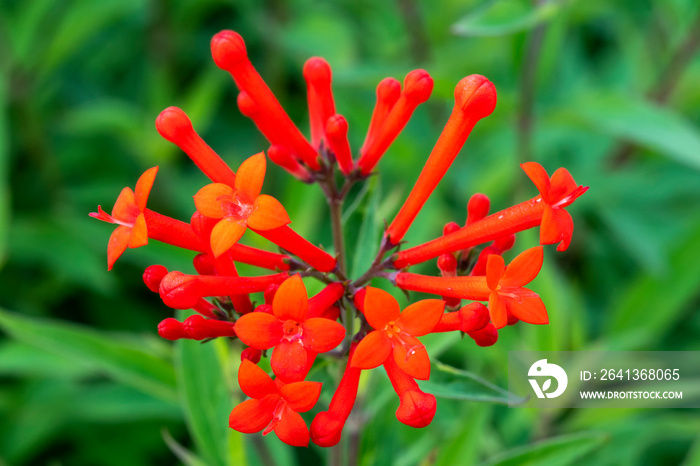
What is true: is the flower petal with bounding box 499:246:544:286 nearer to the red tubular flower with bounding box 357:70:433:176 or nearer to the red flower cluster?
the red flower cluster

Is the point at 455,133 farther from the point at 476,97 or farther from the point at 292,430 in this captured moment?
the point at 292,430

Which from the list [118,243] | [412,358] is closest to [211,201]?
[118,243]

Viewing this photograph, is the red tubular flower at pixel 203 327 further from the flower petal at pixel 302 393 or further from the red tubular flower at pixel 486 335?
the red tubular flower at pixel 486 335

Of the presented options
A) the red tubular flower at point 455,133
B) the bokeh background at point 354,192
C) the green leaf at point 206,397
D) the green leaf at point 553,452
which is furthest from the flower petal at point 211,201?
the green leaf at point 553,452

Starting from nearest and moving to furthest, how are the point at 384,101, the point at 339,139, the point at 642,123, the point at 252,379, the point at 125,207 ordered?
1. the point at 252,379
2. the point at 125,207
3. the point at 339,139
4. the point at 384,101
5. the point at 642,123

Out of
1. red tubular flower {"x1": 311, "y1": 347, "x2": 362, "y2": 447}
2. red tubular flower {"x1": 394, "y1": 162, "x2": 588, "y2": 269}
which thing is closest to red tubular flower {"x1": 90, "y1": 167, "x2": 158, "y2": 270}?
red tubular flower {"x1": 311, "y1": 347, "x2": 362, "y2": 447}
